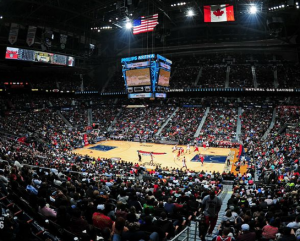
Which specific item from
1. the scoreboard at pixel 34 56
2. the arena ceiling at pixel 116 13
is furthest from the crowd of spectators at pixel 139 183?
the arena ceiling at pixel 116 13

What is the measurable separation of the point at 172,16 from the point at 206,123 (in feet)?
65.7

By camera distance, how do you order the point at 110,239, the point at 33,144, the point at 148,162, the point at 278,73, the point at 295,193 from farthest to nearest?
1. the point at 278,73
2. the point at 33,144
3. the point at 148,162
4. the point at 295,193
5. the point at 110,239

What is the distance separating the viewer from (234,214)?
7.41 m

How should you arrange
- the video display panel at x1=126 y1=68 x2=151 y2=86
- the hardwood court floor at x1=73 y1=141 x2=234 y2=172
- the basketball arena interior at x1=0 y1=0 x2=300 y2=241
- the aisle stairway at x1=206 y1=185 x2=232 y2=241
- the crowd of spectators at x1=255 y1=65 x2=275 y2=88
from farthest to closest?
the crowd of spectators at x1=255 y1=65 x2=275 y2=88 → the hardwood court floor at x1=73 y1=141 x2=234 y2=172 → the video display panel at x1=126 y1=68 x2=151 y2=86 → the aisle stairway at x1=206 y1=185 x2=232 y2=241 → the basketball arena interior at x1=0 y1=0 x2=300 y2=241

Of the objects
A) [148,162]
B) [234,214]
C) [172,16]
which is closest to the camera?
[234,214]

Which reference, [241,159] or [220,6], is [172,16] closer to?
[220,6]

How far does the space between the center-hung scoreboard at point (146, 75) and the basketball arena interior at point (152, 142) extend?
12 cm

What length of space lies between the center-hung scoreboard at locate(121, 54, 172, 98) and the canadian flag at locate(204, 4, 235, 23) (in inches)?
327

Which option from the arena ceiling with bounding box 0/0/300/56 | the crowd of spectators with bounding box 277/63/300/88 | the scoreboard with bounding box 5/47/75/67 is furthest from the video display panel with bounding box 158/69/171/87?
the crowd of spectators with bounding box 277/63/300/88

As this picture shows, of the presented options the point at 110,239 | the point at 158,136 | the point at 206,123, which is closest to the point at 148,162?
the point at 158,136

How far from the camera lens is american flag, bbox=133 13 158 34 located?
28.5 m

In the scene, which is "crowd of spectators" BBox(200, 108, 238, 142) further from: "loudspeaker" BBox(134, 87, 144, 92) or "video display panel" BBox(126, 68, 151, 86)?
"video display panel" BBox(126, 68, 151, 86)

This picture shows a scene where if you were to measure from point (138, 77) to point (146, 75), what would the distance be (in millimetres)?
1123

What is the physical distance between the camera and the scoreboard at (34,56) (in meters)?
35.9
